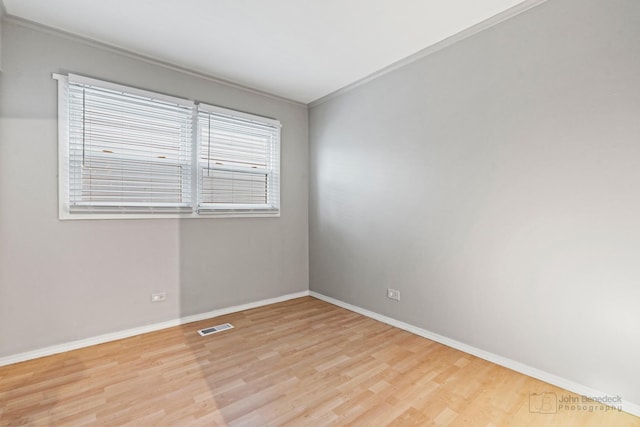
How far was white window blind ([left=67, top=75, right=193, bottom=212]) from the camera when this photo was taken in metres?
2.71

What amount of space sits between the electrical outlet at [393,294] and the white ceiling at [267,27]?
2398 millimetres

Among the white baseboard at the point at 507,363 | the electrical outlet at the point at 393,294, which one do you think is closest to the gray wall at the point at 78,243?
the electrical outlet at the point at 393,294

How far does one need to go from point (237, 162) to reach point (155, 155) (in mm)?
913

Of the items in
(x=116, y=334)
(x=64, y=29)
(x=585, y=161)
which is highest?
(x=64, y=29)

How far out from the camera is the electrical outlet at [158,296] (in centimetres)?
310

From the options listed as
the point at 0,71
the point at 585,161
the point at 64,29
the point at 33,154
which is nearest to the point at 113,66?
the point at 64,29

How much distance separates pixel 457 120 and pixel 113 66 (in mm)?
3210

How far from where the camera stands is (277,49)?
2.91m

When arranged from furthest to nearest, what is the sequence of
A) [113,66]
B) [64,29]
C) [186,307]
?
1. [186,307]
2. [113,66]
3. [64,29]

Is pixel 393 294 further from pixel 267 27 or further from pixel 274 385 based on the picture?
pixel 267 27

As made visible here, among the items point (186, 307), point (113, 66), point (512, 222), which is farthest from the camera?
point (186, 307)

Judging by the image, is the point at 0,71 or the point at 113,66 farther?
the point at 113,66

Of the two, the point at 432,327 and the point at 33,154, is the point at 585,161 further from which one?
the point at 33,154

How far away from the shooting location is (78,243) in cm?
271
